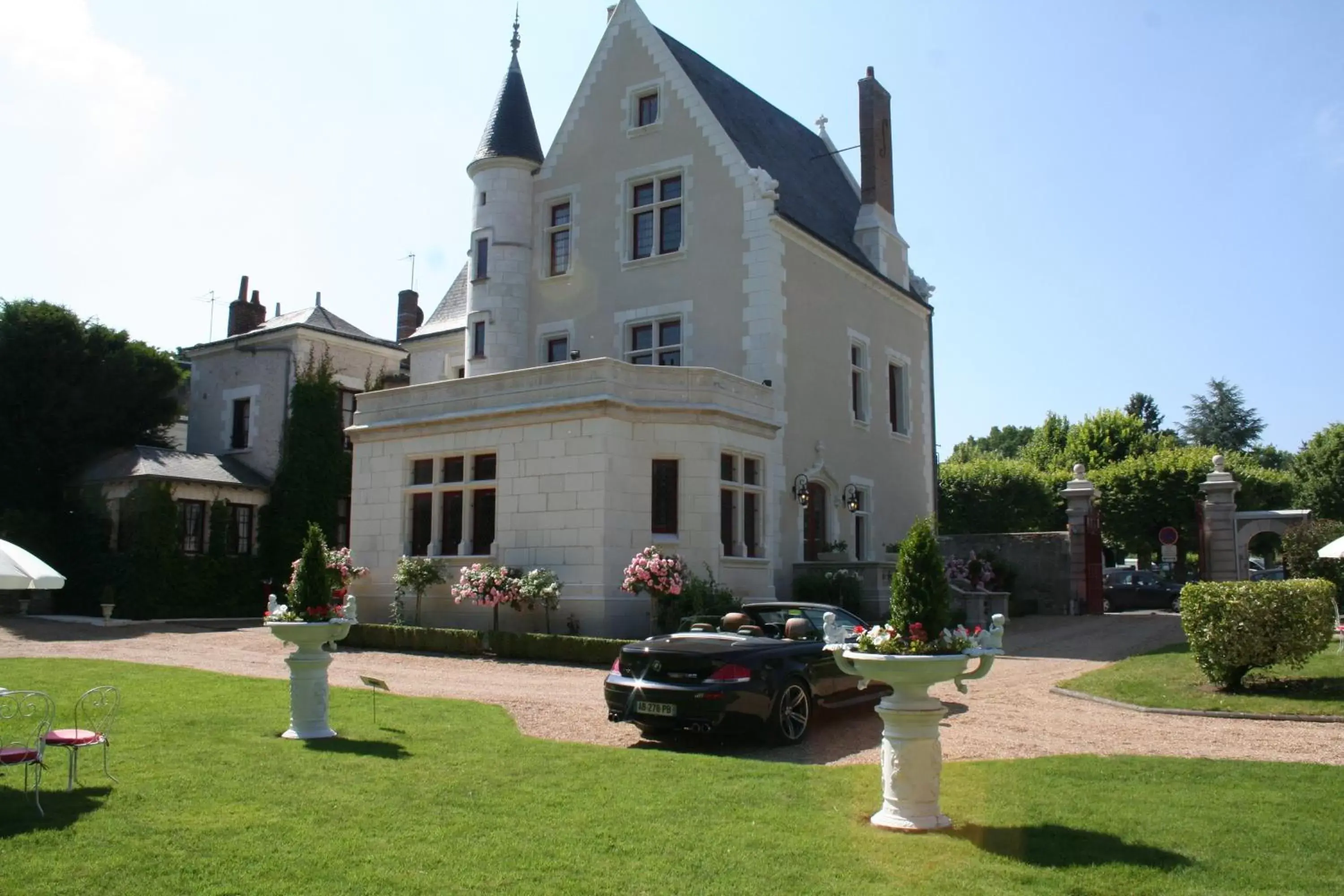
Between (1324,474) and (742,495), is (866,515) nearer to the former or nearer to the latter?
(742,495)

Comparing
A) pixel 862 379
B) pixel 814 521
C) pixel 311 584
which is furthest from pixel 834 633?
pixel 862 379

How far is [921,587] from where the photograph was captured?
7.25 metres

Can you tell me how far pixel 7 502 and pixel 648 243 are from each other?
1997 cm

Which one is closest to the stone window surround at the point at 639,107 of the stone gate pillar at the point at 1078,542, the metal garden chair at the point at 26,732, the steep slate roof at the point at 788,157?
the steep slate roof at the point at 788,157

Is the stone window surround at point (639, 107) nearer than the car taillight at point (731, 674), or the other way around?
the car taillight at point (731, 674)

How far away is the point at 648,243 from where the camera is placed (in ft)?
87.1

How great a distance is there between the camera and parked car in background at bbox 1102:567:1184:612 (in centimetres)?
3556

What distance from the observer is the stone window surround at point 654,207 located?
25797 mm

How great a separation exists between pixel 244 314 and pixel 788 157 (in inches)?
761

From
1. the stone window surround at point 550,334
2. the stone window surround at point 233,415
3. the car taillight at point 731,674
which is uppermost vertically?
the stone window surround at point 550,334

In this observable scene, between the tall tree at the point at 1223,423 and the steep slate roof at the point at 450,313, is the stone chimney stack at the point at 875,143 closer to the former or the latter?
the steep slate roof at the point at 450,313

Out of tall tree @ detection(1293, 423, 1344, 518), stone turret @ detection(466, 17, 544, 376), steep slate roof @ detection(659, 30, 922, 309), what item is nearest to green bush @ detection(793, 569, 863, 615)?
steep slate roof @ detection(659, 30, 922, 309)

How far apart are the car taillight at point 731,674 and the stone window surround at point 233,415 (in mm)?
26774

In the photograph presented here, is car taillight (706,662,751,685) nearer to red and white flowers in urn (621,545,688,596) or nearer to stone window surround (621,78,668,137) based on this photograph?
red and white flowers in urn (621,545,688,596)
